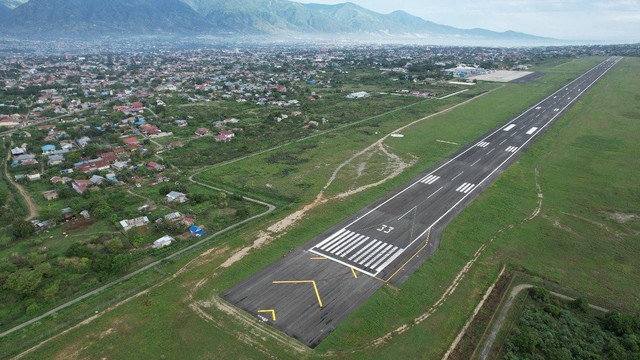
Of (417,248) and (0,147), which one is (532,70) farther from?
(0,147)

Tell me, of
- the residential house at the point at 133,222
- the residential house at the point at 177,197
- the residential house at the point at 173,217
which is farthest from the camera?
the residential house at the point at 177,197

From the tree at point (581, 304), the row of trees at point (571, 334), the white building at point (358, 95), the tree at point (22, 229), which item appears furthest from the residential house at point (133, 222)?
the white building at point (358, 95)

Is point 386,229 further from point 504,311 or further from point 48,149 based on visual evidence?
point 48,149

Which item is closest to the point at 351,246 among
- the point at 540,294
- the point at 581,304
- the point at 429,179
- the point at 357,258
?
the point at 357,258

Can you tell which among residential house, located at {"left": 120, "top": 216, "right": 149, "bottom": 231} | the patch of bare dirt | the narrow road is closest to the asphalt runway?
the narrow road

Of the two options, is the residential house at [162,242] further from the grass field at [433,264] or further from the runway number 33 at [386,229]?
the runway number 33 at [386,229]

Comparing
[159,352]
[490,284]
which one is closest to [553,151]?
[490,284]

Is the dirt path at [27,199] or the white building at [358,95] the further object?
the white building at [358,95]
